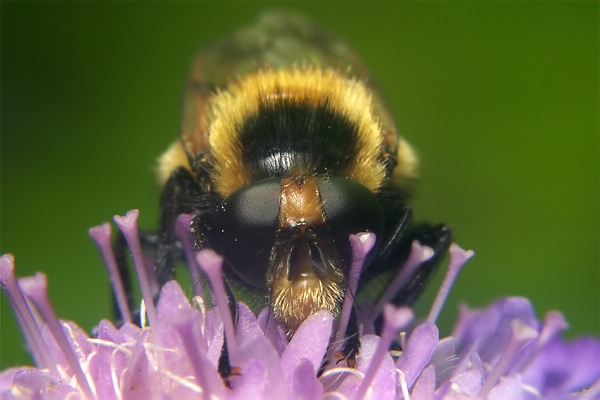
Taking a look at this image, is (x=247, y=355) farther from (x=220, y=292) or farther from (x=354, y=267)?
(x=354, y=267)

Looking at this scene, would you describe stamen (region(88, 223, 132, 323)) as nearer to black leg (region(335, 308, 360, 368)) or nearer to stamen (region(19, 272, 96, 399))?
stamen (region(19, 272, 96, 399))

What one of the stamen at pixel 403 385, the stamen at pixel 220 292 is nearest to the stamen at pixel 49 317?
the stamen at pixel 220 292

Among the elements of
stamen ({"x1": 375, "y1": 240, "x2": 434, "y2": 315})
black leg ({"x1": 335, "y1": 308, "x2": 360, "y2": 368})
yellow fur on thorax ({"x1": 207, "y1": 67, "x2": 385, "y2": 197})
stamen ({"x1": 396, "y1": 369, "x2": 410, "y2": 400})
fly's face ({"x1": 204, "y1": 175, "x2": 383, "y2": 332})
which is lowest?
stamen ({"x1": 396, "y1": 369, "x2": 410, "y2": 400})

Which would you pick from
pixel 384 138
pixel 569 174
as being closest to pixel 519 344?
pixel 384 138

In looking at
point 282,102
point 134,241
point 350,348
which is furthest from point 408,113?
point 350,348

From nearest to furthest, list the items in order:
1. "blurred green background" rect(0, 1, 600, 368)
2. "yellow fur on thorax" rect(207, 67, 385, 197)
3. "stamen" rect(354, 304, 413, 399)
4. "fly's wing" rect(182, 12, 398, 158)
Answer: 1. "stamen" rect(354, 304, 413, 399)
2. "yellow fur on thorax" rect(207, 67, 385, 197)
3. "fly's wing" rect(182, 12, 398, 158)
4. "blurred green background" rect(0, 1, 600, 368)

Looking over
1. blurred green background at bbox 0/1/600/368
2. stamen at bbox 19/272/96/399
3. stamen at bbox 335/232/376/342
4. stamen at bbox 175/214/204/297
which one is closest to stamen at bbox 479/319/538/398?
stamen at bbox 335/232/376/342

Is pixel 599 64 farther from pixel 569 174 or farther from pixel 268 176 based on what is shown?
pixel 268 176
